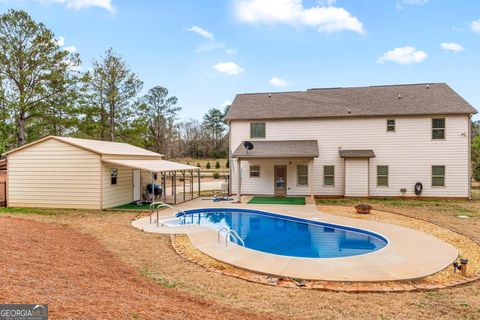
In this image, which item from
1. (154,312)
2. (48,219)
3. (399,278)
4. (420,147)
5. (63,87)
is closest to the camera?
(154,312)

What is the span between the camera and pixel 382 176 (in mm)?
19359

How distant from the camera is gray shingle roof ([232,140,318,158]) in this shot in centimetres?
1808

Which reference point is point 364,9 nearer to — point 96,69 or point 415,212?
point 415,212

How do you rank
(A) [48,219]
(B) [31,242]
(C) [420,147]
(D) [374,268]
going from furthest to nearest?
(C) [420,147] < (A) [48,219] < (B) [31,242] < (D) [374,268]

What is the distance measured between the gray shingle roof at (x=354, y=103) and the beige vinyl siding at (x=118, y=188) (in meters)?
7.67

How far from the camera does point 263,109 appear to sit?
69.9 ft

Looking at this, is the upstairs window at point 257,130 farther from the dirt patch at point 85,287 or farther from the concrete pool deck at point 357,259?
the dirt patch at point 85,287

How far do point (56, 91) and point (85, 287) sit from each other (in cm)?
2408

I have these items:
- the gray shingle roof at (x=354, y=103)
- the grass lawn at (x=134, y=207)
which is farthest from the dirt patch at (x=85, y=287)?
the gray shingle roof at (x=354, y=103)

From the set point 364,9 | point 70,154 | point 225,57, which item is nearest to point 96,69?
point 225,57

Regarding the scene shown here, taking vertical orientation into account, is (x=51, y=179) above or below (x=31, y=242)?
above

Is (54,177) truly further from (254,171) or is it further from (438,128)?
(438,128)

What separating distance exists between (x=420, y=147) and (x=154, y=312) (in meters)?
19.3

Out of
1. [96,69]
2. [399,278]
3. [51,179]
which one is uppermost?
[96,69]
